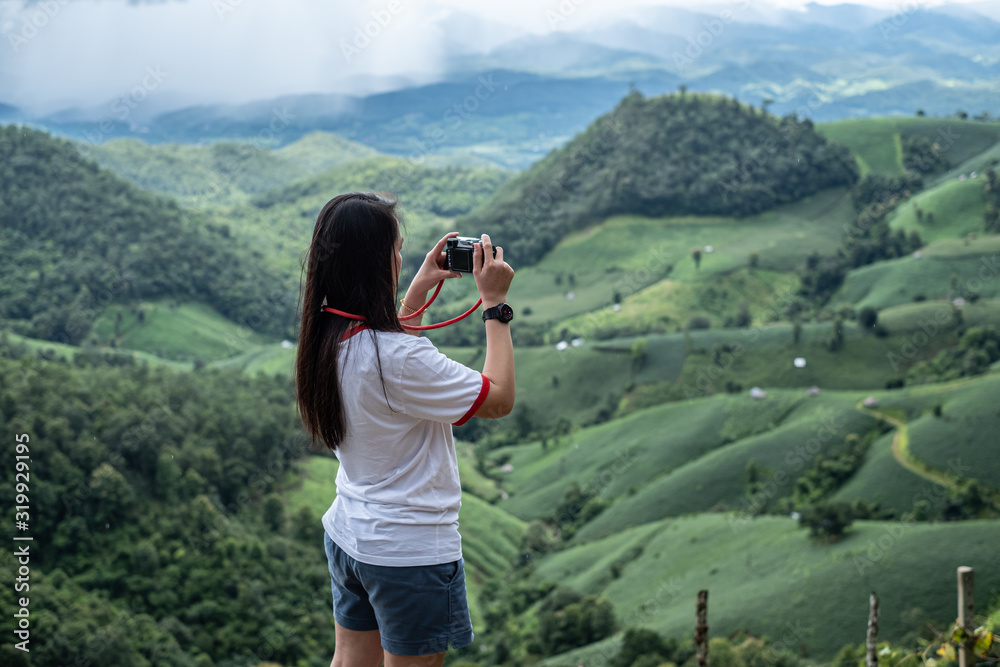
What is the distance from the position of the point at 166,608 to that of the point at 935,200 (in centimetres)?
8663

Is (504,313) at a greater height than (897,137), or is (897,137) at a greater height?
(504,313)

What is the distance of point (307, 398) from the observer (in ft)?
10.7

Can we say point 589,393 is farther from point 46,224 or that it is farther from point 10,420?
point 46,224

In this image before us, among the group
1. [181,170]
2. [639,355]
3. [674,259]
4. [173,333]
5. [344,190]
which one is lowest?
[173,333]

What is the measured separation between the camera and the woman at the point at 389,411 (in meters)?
3.05

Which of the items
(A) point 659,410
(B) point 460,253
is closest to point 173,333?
(A) point 659,410

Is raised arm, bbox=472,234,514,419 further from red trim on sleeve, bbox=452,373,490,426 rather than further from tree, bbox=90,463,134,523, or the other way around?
tree, bbox=90,463,134,523

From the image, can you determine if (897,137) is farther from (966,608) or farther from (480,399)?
(480,399)

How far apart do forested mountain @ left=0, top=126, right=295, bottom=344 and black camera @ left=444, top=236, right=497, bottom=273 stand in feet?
290

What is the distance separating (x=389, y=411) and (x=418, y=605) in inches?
31.3

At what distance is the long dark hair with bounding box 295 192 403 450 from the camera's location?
10.4 feet

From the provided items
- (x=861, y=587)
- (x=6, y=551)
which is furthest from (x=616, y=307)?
(x=6, y=551)

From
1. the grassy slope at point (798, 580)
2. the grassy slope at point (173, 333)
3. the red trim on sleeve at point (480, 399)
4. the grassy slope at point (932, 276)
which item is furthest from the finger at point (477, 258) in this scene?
the grassy slope at point (173, 333)

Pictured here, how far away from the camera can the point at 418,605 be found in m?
3.13
